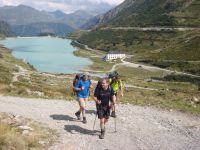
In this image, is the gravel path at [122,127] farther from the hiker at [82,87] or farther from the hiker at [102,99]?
the hiker at [82,87]

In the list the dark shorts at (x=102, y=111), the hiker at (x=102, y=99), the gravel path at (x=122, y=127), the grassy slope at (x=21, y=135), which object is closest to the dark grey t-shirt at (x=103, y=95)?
the hiker at (x=102, y=99)

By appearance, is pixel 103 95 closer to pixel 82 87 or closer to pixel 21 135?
pixel 82 87

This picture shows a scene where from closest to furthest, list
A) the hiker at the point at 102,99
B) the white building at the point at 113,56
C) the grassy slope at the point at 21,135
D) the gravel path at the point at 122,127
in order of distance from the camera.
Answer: the grassy slope at the point at 21,135, the gravel path at the point at 122,127, the hiker at the point at 102,99, the white building at the point at 113,56

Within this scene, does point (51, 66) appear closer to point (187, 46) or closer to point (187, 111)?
point (187, 46)

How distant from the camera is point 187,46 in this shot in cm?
18662

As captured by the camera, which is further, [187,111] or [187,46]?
[187,46]

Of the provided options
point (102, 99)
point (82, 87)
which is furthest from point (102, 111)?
point (82, 87)

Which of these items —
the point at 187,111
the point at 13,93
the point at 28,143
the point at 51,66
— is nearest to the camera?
the point at 28,143

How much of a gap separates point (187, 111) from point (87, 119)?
8.50 meters

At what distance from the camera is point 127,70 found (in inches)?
5719

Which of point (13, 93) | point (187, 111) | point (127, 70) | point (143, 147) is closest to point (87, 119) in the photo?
point (143, 147)

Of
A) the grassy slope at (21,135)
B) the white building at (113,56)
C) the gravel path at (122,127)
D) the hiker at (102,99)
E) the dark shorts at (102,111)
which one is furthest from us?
the white building at (113,56)

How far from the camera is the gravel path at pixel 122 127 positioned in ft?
56.3

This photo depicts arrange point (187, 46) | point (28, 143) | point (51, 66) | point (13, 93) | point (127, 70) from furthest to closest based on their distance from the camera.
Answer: point (187, 46)
point (51, 66)
point (127, 70)
point (13, 93)
point (28, 143)
